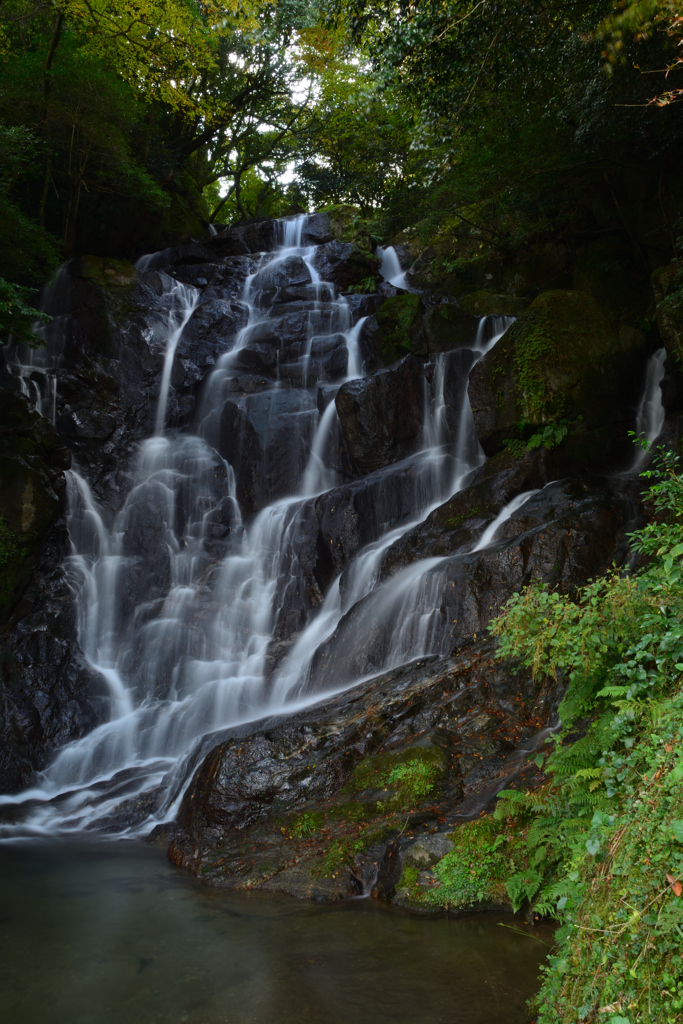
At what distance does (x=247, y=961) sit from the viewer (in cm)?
478

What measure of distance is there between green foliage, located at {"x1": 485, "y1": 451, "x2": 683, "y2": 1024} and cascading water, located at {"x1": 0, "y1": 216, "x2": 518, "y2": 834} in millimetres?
4040

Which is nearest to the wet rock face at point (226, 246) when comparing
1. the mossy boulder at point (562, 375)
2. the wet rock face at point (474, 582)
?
the mossy boulder at point (562, 375)

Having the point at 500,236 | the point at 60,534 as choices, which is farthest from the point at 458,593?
the point at 500,236

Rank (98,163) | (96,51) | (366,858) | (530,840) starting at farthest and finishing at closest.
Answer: (98,163) < (96,51) < (366,858) < (530,840)

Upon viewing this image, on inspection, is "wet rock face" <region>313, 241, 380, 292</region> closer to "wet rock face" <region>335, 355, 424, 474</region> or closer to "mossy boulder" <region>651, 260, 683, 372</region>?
"wet rock face" <region>335, 355, 424, 474</region>

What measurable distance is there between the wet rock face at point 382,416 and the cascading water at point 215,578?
35 centimetres

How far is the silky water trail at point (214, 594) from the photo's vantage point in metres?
9.52

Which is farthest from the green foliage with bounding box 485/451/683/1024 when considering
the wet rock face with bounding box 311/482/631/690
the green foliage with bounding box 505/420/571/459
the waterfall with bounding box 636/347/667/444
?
the waterfall with bounding box 636/347/667/444

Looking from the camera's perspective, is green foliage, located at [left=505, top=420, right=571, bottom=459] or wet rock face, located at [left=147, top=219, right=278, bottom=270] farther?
wet rock face, located at [left=147, top=219, right=278, bottom=270]

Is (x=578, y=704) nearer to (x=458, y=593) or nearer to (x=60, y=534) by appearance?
(x=458, y=593)

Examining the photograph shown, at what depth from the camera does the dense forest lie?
4012mm

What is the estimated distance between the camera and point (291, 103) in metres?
26.4

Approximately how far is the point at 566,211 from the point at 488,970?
16.9 meters

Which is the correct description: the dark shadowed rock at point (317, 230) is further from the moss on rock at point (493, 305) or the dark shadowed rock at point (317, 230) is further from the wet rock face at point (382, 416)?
the wet rock face at point (382, 416)
